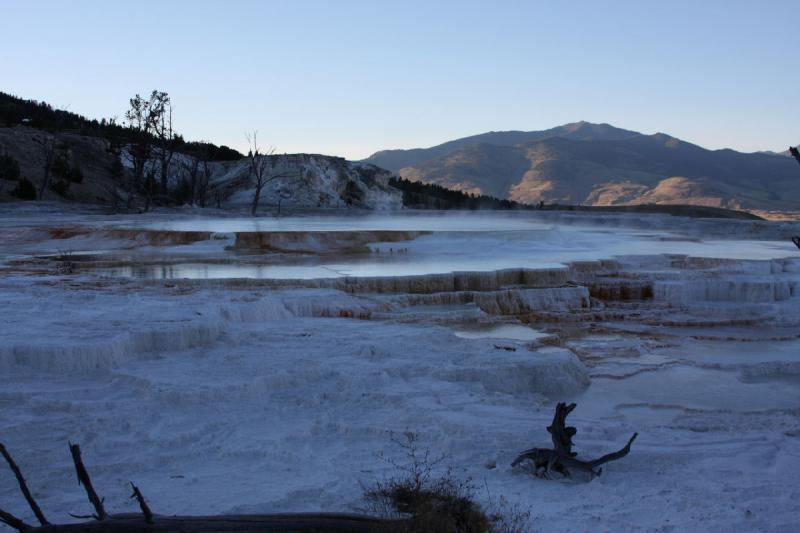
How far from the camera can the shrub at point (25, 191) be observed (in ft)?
96.9

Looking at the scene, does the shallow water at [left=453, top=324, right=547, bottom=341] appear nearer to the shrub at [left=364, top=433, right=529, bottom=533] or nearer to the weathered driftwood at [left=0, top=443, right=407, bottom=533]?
the shrub at [left=364, top=433, right=529, bottom=533]

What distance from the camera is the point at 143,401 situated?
664 centimetres

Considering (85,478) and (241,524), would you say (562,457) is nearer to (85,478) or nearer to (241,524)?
(241,524)

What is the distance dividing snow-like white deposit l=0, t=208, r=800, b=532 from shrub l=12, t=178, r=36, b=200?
17.2 metres

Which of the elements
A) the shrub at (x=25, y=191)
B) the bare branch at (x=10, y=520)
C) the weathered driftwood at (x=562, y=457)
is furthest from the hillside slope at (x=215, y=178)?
the bare branch at (x=10, y=520)

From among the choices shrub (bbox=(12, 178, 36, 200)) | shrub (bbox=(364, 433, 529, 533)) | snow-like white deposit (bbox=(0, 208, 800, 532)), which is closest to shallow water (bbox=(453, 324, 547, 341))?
snow-like white deposit (bbox=(0, 208, 800, 532))

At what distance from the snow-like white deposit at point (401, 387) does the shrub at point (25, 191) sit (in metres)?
17.2

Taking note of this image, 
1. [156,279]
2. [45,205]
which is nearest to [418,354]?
[156,279]

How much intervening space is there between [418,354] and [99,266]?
903 centimetres

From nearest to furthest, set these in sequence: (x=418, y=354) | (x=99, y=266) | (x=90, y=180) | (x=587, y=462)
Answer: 1. (x=587, y=462)
2. (x=418, y=354)
3. (x=99, y=266)
4. (x=90, y=180)

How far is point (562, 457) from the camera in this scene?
5273 millimetres

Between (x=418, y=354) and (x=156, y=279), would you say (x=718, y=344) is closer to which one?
(x=418, y=354)

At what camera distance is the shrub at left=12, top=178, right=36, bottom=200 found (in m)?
29.5

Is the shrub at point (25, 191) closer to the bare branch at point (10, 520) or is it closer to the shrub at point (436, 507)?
the shrub at point (436, 507)
